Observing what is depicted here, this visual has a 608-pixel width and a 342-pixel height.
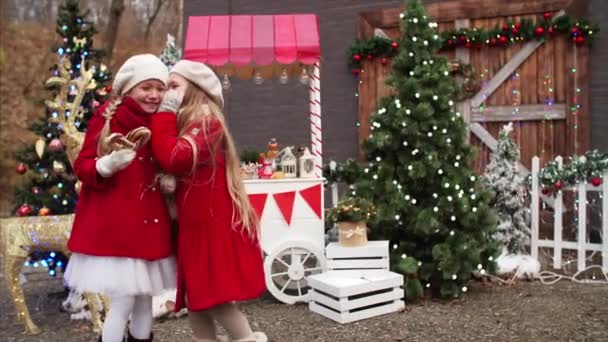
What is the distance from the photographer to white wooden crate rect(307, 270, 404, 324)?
4.64 meters

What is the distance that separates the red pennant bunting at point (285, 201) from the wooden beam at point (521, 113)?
3.72m

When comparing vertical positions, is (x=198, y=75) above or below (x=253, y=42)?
below

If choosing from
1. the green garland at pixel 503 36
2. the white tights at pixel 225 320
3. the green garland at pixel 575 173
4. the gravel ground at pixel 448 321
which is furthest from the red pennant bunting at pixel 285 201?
the green garland at pixel 503 36

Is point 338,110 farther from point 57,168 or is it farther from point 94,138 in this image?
point 94,138

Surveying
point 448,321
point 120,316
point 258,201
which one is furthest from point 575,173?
point 120,316

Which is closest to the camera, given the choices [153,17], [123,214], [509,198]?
[123,214]

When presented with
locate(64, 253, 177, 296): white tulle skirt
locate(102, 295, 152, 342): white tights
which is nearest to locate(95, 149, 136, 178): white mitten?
locate(64, 253, 177, 296): white tulle skirt

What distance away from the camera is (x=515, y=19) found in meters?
7.60

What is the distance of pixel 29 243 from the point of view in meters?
4.68

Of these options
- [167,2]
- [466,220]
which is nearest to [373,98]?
[466,220]

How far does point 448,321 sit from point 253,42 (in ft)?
9.34

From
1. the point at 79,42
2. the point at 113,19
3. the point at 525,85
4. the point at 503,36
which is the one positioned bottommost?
the point at 525,85

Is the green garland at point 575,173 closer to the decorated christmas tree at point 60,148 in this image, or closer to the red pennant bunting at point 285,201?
the red pennant bunting at point 285,201

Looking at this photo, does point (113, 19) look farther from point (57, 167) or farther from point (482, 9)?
point (57, 167)
